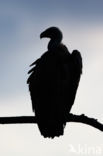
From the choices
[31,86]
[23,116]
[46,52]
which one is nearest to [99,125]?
[23,116]

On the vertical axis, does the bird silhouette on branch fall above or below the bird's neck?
below

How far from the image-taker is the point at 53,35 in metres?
9.41

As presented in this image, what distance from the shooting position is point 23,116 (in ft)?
16.1

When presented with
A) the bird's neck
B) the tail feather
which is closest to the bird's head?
the bird's neck

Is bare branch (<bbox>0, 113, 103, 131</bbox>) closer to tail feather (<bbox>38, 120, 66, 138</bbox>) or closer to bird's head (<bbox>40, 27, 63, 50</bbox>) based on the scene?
tail feather (<bbox>38, 120, 66, 138</bbox>)

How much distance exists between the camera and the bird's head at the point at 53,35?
29.4 ft

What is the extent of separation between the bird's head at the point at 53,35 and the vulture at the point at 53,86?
674 mm

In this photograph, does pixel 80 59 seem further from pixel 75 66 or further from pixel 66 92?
pixel 66 92

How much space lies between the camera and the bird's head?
8.97 metres

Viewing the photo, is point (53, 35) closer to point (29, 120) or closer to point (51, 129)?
point (51, 129)

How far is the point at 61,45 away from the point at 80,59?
76 cm

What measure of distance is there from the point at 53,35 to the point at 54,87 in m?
2.14

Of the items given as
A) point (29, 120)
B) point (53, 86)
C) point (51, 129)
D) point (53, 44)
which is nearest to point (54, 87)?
point (53, 86)

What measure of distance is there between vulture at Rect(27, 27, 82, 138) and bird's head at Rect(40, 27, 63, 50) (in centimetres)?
67
